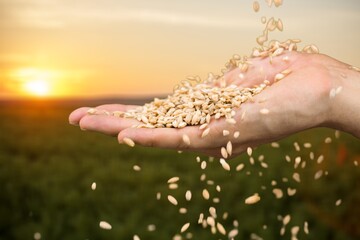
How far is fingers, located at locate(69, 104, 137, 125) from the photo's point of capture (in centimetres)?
224

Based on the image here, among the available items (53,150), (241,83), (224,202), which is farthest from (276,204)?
(53,150)

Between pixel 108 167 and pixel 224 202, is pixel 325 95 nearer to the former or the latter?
pixel 224 202

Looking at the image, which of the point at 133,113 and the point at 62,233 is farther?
the point at 62,233

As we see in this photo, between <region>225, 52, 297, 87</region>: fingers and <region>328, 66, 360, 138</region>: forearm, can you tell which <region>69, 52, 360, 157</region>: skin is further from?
<region>225, 52, 297, 87</region>: fingers

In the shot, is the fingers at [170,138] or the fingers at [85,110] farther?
the fingers at [85,110]

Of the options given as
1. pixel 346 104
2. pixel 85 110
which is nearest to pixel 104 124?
pixel 85 110

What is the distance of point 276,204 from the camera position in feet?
10.4

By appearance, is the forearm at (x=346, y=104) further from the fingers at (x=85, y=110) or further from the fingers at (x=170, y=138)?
the fingers at (x=85, y=110)

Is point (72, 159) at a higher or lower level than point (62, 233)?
lower

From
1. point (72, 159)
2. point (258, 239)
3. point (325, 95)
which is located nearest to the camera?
point (325, 95)

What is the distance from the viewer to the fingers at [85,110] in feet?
7.36

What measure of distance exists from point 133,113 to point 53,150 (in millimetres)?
2156

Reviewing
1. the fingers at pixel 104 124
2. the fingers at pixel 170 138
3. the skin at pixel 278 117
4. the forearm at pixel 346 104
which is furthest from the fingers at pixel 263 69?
the fingers at pixel 104 124

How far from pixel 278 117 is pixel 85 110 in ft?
2.54
